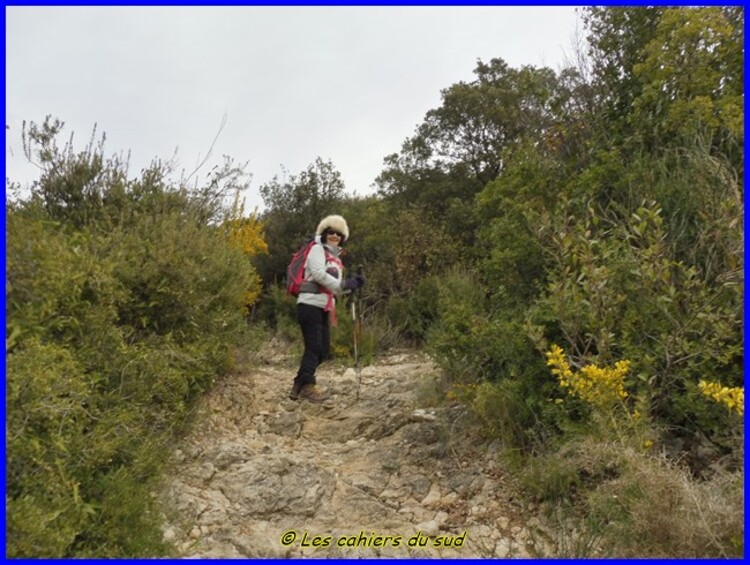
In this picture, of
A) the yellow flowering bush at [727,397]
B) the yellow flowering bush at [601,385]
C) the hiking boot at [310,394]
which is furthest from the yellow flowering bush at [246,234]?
the yellow flowering bush at [727,397]

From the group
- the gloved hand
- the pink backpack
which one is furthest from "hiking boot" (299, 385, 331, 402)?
the gloved hand

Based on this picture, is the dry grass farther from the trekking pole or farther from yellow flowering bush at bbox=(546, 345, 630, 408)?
the trekking pole

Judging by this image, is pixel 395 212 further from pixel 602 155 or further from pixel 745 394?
pixel 745 394

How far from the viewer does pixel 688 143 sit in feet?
17.0

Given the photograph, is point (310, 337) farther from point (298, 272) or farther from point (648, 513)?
point (648, 513)

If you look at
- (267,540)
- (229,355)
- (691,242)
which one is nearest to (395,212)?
(229,355)

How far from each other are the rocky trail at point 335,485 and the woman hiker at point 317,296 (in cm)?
26

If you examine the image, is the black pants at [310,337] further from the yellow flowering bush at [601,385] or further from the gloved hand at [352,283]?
the yellow flowering bush at [601,385]

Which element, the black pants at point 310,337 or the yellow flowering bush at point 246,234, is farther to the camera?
the yellow flowering bush at point 246,234

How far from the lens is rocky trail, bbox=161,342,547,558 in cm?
337

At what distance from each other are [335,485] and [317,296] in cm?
221

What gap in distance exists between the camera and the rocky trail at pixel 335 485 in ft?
11.1

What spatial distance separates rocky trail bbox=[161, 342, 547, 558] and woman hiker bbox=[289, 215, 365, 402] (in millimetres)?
265

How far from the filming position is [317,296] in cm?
588
